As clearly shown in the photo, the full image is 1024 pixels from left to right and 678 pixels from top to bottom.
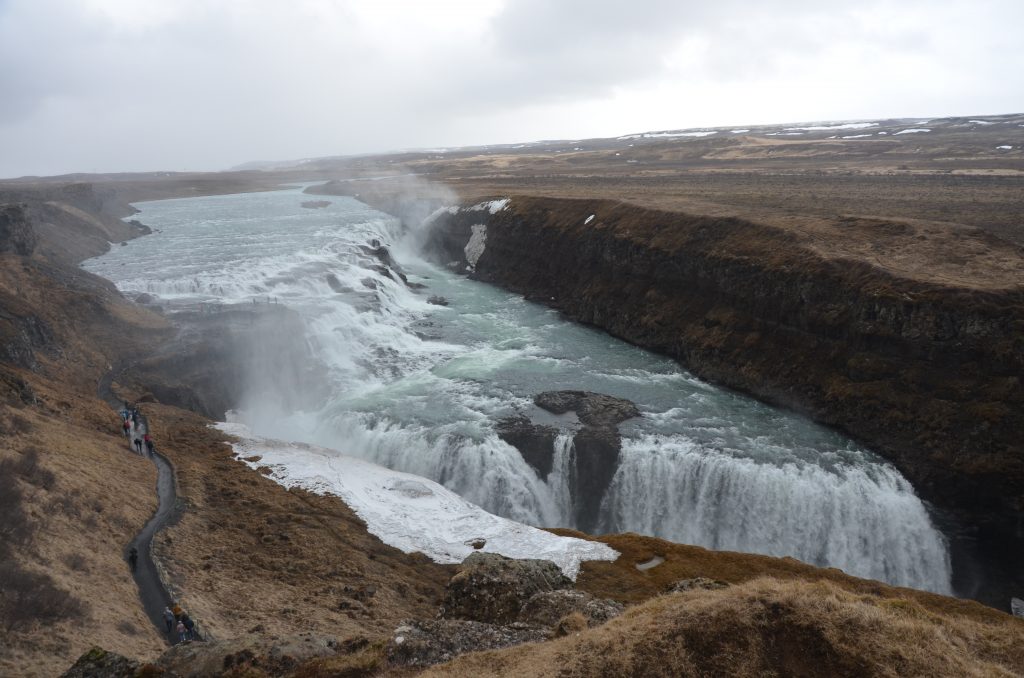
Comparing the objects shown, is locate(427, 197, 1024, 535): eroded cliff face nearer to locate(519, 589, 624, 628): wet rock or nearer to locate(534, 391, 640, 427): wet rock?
locate(534, 391, 640, 427): wet rock

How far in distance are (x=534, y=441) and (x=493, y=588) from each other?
42.1 ft

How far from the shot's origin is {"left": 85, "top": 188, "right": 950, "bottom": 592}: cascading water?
2655 centimetres

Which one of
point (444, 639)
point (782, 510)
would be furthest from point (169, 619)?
point (782, 510)

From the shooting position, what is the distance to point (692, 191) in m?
70.9

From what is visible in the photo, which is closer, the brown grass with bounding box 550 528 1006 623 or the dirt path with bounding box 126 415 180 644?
the dirt path with bounding box 126 415 180 644

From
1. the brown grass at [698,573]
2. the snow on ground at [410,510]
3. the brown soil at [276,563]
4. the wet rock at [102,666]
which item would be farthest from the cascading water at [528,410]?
the wet rock at [102,666]

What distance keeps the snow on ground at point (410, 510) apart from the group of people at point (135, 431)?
382cm

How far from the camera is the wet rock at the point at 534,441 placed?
30.4 meters

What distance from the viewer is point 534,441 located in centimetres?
3077

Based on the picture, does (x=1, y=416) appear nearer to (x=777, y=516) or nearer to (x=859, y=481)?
(x=777, y=516)

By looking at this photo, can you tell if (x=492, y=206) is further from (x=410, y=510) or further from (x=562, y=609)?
(x=562, y=609)

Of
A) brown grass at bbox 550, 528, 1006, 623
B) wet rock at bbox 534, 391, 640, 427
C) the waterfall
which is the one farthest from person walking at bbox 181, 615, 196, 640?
wet rock at bbox 534, 391, 640, 427

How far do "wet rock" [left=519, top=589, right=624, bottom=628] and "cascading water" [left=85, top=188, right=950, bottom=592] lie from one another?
1229 centimetres

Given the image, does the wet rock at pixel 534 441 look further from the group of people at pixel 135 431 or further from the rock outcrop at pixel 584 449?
the group of people at pixel 135 431
